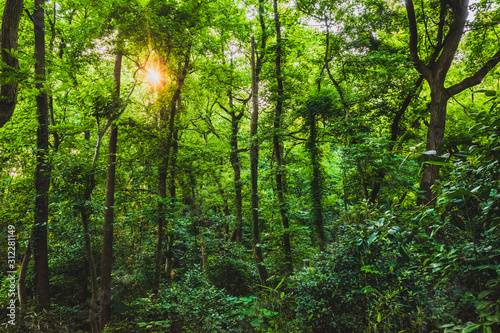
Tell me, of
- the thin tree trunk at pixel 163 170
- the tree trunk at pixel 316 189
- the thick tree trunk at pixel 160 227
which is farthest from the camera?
the tree trunk at pixel 316 189

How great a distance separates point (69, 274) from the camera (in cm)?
1002

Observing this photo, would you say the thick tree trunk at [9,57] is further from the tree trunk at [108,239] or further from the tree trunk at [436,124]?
the tree trunk at [436,124]

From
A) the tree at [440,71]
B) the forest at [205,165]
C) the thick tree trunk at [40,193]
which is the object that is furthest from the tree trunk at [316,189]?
the thick tree trunk at [40,193]

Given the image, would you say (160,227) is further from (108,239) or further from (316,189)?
(316,189)

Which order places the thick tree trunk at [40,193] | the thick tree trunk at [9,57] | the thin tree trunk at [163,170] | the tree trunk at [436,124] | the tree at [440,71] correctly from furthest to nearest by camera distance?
1. the thin tree trunk at [163,170]
2. the tree trunk at [436,124]
3. the thick tree trunk at [40,193]
4. the tree at [440,71]
5. the thick tree trunk at [9,57]

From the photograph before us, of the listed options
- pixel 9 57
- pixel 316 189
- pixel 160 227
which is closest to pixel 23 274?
pixel 160 227

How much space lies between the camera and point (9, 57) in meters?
3.55

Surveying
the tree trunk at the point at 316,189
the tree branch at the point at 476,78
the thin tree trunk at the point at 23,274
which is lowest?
the thin tree trunk at the point at 23,274

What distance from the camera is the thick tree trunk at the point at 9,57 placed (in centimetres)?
339

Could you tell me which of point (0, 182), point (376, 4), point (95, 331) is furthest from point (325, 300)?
point (0, 182)

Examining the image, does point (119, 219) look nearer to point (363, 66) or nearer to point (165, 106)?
point (165, 106)

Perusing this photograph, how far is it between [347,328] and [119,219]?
11.0 meters

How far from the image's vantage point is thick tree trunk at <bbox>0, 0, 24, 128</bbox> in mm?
3387

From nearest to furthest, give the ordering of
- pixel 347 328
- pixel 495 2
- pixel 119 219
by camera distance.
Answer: pixel 347 328
pixel 495 2
pixel 119 219
